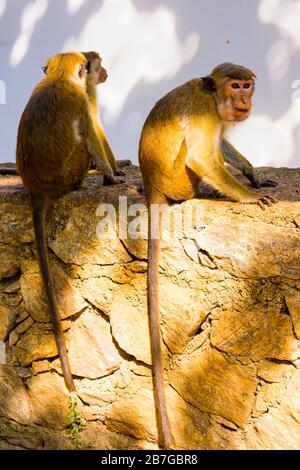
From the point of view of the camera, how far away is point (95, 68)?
5121mm

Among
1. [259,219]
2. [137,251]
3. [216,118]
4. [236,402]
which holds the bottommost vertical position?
[236,402]

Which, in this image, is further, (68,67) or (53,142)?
(68,67)

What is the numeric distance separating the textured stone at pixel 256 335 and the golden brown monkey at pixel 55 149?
4.09 feet

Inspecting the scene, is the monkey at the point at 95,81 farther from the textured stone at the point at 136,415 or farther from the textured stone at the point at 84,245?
the textured stone at the point at 136,415

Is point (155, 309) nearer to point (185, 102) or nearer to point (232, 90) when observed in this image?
point (185, 102)

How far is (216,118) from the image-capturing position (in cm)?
414

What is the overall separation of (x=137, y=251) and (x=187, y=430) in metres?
1.30

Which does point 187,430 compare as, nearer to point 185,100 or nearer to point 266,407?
point 266,407

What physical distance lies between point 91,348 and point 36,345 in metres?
0.49

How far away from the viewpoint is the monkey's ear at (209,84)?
4156 millimetres

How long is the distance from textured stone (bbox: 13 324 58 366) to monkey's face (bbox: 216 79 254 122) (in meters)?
2.10

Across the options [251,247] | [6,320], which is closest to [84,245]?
[6,320]

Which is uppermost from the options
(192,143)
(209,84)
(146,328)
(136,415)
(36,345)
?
(209,84)
